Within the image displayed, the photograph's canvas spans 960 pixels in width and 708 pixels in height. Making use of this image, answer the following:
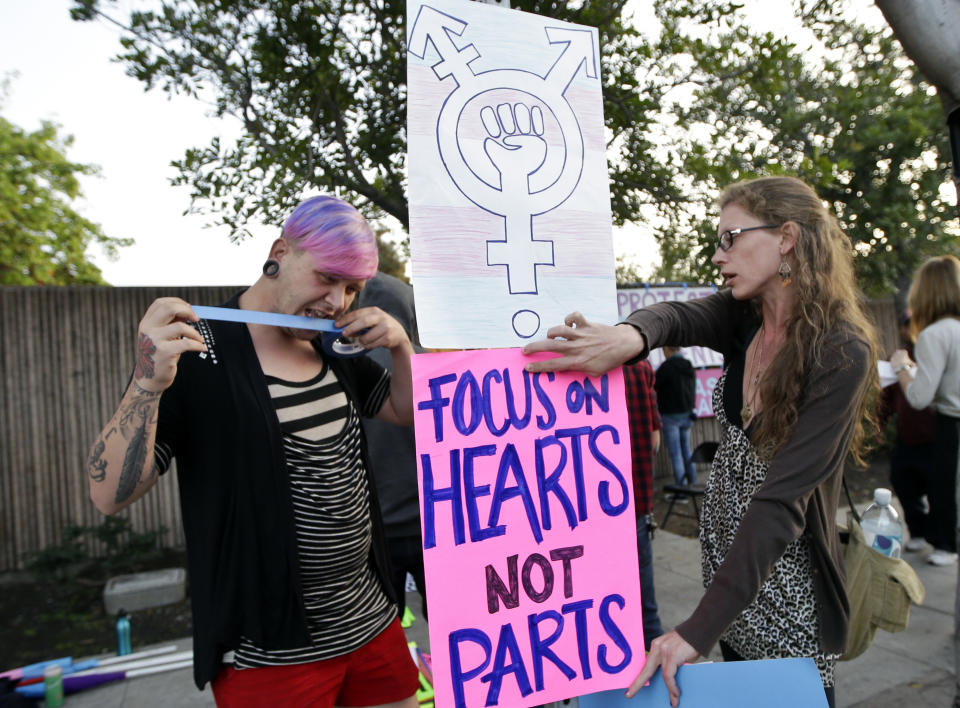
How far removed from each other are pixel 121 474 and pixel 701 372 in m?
7.50

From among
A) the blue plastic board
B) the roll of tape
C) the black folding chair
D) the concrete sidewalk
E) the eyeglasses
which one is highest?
the eyeglasses

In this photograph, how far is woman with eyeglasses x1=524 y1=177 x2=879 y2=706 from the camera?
123 cm

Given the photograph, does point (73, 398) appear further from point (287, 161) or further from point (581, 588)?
point (581, 588)

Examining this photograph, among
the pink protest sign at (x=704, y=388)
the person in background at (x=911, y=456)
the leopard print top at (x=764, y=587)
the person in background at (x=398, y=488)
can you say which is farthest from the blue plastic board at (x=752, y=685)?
the pink protest sign at (x=704, y=388)

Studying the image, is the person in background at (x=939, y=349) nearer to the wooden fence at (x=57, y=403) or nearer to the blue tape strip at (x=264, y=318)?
the blue tape strip at (x=264, y=318)

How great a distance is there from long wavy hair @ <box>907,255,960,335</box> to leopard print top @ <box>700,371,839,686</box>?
9.67 ft

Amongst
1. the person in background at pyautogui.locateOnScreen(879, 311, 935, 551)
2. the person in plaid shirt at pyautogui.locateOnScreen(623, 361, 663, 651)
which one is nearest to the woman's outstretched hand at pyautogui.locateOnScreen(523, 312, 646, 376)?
the person in plaid shirt at pyautogui.locateOnScreen(623, 361, 663, 651)

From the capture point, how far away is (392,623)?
1.62 meters

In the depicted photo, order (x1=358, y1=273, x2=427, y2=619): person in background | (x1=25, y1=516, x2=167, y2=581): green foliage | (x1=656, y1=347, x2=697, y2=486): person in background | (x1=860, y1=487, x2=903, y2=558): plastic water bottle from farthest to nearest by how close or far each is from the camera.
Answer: (x1=656, y1=347, x2=697, y2=486): person in background
(x1=25, y1=516, x2=167, y2=581): green foliage
(x1=860, y1=487, x2=903, y2=558): plastic water bottle
(x1=358, y1=273, x2=427, y2=619): person in background

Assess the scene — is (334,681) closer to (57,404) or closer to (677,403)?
(57,404)

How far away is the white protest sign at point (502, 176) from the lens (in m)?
1.24

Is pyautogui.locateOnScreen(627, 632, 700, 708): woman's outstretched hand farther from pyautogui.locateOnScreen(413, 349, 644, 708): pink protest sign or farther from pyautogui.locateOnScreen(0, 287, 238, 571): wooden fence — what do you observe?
pyautogui.locateOnScreen(0, 287, 238, 571): wooden fence

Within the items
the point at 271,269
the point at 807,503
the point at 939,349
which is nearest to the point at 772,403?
the point at 807,503

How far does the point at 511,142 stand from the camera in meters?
1.33
